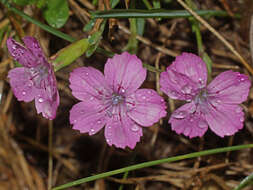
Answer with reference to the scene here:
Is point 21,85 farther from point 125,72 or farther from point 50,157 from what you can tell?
point 50,157

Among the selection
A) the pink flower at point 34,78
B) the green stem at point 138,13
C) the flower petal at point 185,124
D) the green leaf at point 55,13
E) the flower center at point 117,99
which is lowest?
the flower petal at point 185,124

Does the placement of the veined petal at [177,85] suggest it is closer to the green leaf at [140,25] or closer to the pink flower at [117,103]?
the pink flower at [117,103]

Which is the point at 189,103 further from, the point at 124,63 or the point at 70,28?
the point at 70,28

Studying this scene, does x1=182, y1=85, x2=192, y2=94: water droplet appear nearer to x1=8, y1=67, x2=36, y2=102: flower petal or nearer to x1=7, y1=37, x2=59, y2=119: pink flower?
x1=7, y1=37, x2=59, y2=119: pink flower

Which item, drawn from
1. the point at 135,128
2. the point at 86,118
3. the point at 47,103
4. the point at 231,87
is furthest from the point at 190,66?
the point at 47,103

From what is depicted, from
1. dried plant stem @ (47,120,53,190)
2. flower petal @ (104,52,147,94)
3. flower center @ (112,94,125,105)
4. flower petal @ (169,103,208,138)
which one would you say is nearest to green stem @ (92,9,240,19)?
flower petal @ (104,52,147,94)

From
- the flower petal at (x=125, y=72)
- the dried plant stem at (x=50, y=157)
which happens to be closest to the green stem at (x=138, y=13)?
the flower petal at (x=125, y=72)
